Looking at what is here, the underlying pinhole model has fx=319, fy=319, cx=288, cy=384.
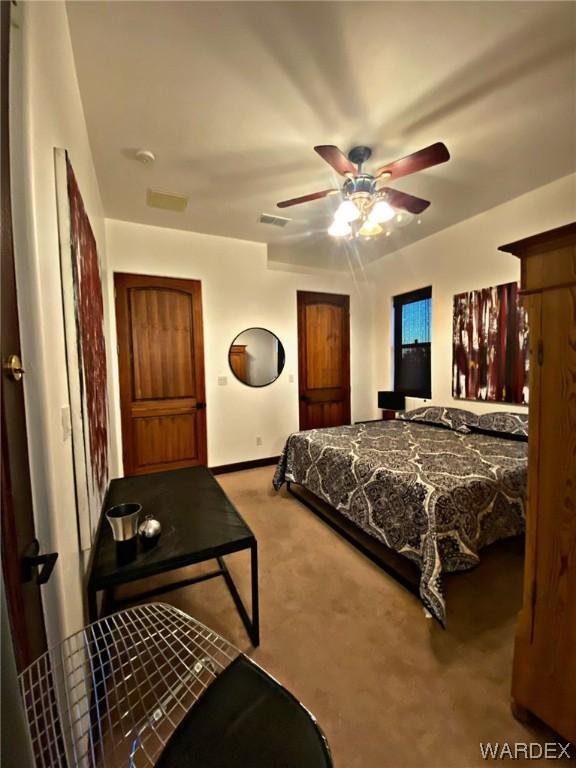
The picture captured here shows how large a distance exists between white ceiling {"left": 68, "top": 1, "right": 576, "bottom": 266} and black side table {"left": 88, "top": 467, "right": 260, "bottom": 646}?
2.38 meters

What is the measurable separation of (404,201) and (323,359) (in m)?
2.61

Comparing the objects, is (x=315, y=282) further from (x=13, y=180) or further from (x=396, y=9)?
(x=13, y=180)

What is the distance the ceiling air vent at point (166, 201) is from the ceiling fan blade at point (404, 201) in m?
1.84

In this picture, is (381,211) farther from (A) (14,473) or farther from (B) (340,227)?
(A) (14,473)

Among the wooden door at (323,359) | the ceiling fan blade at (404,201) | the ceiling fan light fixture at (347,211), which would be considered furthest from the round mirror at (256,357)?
the ceiling fan blade at (404,201)

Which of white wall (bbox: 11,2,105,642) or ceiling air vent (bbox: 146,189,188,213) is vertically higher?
ceiling air vent (bbox: 146,189,188,213)

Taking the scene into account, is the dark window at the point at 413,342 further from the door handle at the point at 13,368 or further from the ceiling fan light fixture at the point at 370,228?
the door handle at the point at 13,368

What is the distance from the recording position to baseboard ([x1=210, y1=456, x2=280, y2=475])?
13.2ft

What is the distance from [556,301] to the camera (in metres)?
1.06

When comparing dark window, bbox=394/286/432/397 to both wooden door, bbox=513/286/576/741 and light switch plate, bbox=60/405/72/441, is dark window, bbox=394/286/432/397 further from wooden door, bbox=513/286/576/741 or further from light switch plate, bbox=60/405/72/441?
light switch plate, bbox=60/405/72/441

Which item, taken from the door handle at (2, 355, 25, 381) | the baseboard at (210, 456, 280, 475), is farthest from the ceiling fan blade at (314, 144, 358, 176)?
the baseboard at (210, 456, 280, 475)

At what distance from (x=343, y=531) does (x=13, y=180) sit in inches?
106

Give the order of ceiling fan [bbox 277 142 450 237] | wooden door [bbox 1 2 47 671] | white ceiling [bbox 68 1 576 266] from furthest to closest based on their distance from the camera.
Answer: ceiling fan [bbox 277 142 450 237], white ceiling [bbox 68 1 576 266], wooden door [bbox 1 2 47 671]

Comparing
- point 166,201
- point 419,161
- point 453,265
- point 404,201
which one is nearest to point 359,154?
point 404,201
